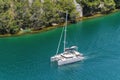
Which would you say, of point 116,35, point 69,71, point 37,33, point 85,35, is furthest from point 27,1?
point 69,71

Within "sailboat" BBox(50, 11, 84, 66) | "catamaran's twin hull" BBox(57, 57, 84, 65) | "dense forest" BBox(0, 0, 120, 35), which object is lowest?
"catamaran's twin hull" BBox(57, 57, 84, 65)

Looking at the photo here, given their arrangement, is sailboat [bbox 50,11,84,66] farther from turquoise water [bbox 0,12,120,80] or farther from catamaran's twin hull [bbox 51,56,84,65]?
turquoise water [bbox 0,12,120,80]

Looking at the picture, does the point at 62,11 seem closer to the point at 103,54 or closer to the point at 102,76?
the point at 103,54

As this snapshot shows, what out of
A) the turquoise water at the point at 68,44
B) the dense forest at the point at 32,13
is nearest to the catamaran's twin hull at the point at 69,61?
the turquoise water at the point at 68,44

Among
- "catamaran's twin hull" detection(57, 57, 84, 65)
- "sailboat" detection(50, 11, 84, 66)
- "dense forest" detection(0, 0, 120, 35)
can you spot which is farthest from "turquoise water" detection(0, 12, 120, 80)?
"dense forest" detection(0, 0, 120, 35)

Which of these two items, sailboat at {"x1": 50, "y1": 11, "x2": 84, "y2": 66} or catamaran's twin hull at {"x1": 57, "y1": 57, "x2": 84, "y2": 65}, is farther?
sailboat at {"x1": 50, "y1": 11, "x2": 84, "y2": 66}

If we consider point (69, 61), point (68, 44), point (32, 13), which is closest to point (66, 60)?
point (69, 61)
